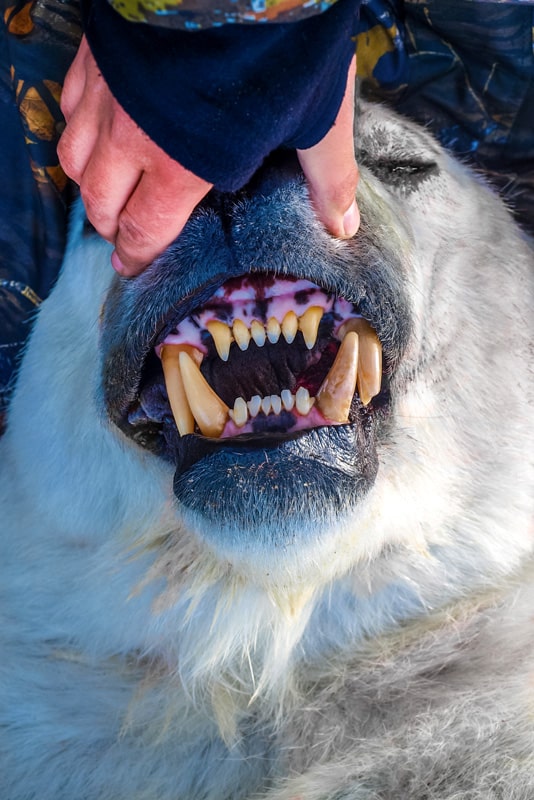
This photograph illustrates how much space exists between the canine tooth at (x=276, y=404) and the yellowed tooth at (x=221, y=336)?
0.09 meters

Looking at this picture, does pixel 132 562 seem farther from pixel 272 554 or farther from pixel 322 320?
pixel 322 320

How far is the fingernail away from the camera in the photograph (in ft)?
4.24

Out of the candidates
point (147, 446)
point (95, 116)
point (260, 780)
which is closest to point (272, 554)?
point (147, 446)

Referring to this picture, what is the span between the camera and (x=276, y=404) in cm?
128

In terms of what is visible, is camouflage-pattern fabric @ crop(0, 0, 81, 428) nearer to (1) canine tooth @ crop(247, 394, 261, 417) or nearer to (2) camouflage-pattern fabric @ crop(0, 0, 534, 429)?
(2) camouflage-pattern fabric @ crop(0, 0, 534, 429)

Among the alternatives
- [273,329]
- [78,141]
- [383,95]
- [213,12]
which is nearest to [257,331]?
[273,329]

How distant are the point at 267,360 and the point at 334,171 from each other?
0.27m

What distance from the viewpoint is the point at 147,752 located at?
1529 mm

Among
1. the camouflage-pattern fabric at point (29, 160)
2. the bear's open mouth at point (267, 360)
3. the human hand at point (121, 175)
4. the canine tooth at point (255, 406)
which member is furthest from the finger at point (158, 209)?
the camouflage-pattern fabric at point (29, 160)

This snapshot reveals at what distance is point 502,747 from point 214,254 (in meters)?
0.82

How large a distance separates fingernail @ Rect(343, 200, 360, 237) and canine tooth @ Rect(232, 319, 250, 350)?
188 millimetres

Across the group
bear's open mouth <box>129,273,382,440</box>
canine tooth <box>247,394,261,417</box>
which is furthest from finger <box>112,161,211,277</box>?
canine tooth <box>247,394,261,417</box>

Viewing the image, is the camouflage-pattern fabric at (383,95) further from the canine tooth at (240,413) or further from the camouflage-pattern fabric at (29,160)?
the canine tooth at (240,413)

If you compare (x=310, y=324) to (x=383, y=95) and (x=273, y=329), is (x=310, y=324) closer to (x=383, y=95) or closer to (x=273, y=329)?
(x=273, y=329)
